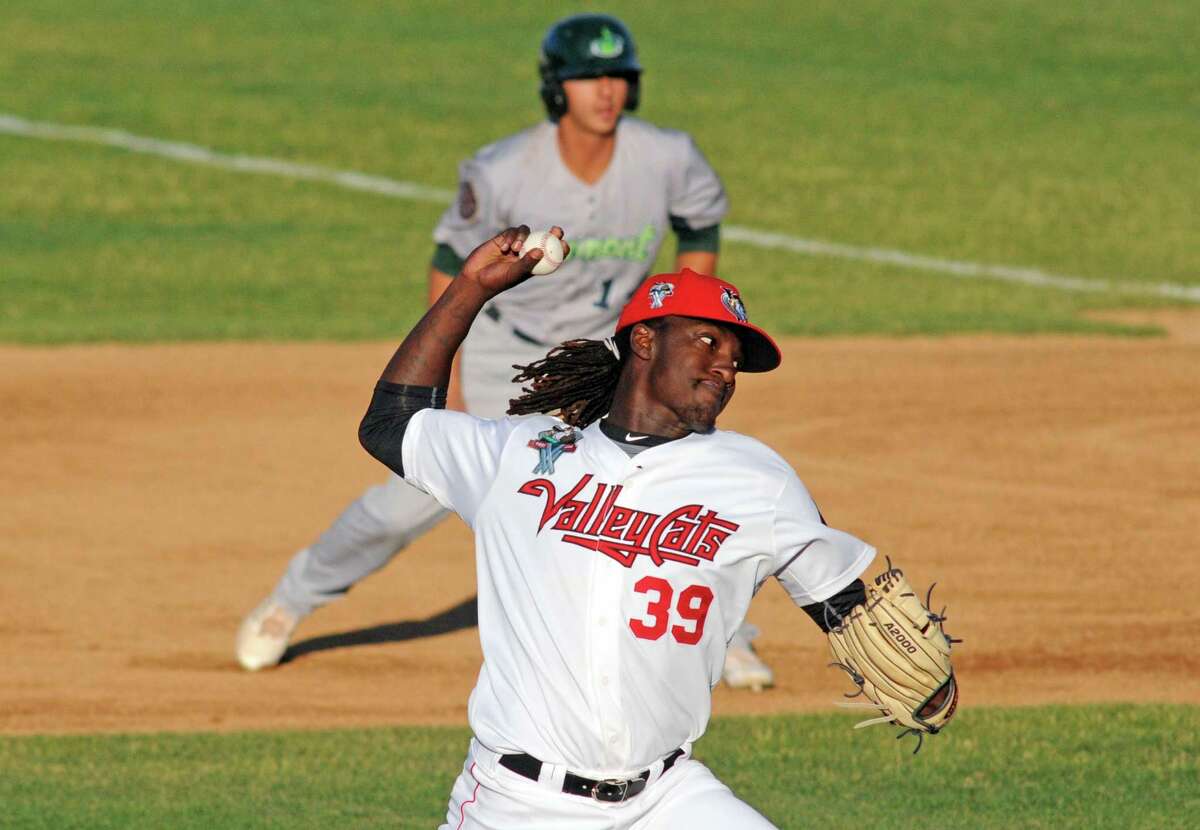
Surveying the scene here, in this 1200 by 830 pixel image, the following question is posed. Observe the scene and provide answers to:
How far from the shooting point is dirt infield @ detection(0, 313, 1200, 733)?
8188 mm

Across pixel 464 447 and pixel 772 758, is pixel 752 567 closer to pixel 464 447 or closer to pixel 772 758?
pixel 464 447

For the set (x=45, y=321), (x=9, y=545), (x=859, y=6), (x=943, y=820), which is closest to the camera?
(x=943, y=820)

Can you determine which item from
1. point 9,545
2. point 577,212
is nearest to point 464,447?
point 577,212

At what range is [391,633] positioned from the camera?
29.4 ft

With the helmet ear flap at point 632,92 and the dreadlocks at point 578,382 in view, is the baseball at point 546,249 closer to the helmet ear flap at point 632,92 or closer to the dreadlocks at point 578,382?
the dreadlocks at point 578,382

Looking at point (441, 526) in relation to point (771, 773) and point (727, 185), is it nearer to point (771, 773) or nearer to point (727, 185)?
point (771, 773)

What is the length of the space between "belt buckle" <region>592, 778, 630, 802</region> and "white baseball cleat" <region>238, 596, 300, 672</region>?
3.91 metres

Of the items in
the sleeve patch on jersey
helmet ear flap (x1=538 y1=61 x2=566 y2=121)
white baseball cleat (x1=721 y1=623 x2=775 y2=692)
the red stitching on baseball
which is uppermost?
helmet ear flap (x1=538 y1=61 x2=566 y2=121)

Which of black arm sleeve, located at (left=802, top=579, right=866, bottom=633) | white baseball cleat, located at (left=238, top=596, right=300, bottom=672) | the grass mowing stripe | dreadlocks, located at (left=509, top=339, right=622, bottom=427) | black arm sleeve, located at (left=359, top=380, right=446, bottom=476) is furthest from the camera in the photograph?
white baseball cleat, located at (left=238, top=596, right=300, bottom=672)

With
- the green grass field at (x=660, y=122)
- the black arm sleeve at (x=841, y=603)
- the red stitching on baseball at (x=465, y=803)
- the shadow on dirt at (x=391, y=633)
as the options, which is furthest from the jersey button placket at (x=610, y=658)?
the green grass field at (x=660, y=122)

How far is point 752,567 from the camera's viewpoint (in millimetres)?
4582

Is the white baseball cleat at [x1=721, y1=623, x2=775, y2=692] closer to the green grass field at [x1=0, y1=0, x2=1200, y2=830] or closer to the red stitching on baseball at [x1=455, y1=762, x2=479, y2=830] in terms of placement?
the green grass field at [x1=0, y1=0, x2=1200, y2=830]

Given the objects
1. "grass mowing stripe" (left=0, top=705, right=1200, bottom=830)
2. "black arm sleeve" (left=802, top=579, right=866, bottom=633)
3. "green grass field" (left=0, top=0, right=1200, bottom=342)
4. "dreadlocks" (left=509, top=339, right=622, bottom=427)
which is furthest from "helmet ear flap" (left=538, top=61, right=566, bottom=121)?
"green grass field" (left=0, top=0, right=1200, bottom=342)

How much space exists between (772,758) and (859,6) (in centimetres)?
2690
